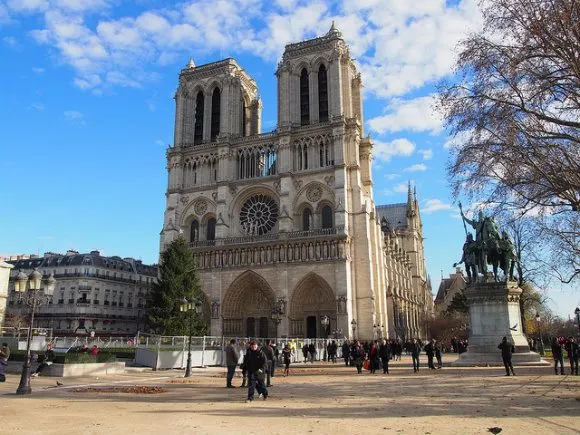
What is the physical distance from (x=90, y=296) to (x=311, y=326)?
954 inches

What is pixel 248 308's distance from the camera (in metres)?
46.3

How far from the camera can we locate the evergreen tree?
3934 centimetres

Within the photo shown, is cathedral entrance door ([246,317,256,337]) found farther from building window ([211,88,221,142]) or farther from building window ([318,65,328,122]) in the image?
building window ([318,65,328,122])

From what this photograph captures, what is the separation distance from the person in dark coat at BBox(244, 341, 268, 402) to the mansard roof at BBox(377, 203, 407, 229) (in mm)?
64721

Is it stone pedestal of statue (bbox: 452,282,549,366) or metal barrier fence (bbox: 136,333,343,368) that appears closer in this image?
stone pedestal of statue (bbox: 452,282,549,366)

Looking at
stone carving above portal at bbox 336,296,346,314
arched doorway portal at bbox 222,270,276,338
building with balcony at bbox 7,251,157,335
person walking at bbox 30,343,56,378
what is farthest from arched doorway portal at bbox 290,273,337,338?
person walking at bbox 30,343,56,378

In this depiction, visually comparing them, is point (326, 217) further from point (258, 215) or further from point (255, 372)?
point (255, 372)

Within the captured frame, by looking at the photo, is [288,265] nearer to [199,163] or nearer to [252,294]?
[252,294]

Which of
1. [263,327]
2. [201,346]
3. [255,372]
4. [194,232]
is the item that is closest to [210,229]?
[194,232]

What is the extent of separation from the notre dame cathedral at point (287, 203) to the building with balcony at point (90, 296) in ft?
36.0

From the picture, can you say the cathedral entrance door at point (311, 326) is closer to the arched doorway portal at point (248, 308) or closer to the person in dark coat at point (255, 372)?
the arched doorway portal at point (248, 308)

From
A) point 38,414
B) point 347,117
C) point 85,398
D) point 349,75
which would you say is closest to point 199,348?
point 85,398

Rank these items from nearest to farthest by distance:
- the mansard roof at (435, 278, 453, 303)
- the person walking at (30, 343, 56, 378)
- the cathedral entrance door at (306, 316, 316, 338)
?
the person walking at (30, 343, 56, 378) < the cathedral entrance door at (306, 316, 316, 338) < the mansard roof at (435, 278, 453, 303)

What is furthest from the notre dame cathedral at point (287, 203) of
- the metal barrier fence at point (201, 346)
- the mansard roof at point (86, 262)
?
the mansard roof at point (86, 262)
